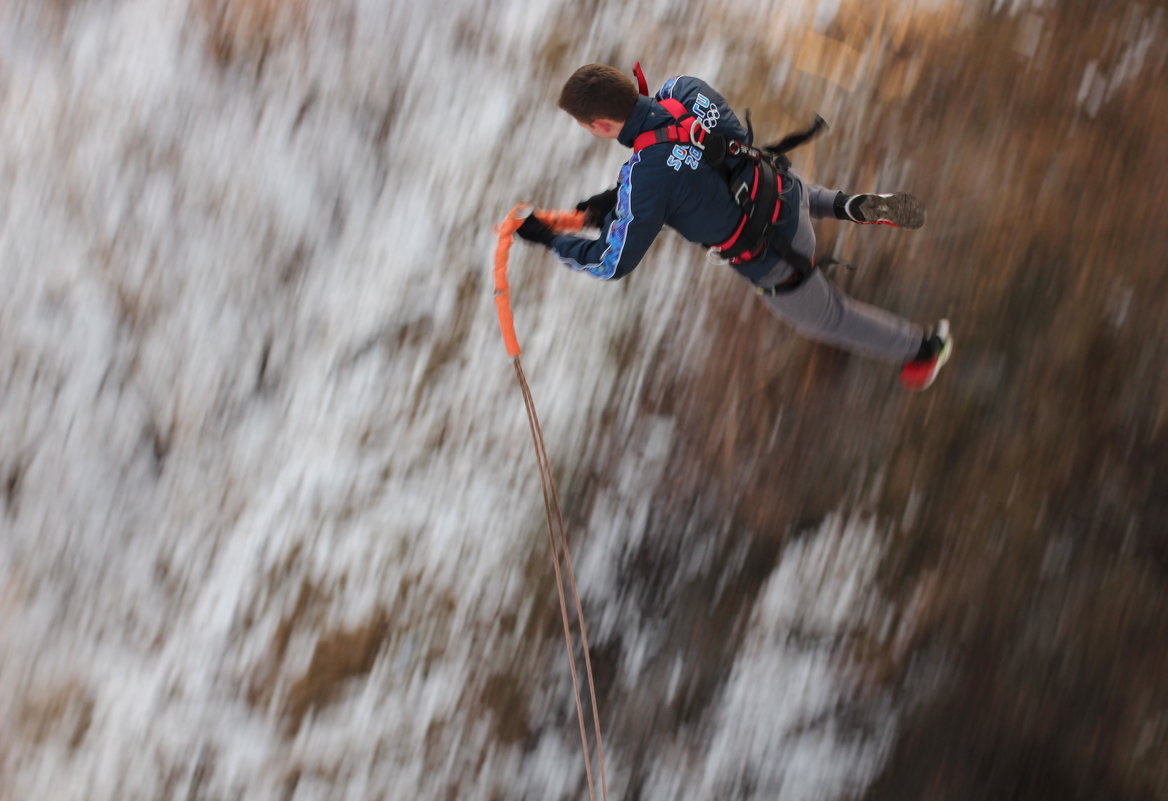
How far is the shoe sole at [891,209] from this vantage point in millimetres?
2941

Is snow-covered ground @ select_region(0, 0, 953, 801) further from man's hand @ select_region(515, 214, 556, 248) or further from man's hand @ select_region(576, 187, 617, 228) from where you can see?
man's hand @ select_region(515, 214, 556, 248)

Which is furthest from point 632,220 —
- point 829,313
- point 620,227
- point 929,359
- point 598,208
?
point 929,359

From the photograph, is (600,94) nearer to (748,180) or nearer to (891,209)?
(748,180)

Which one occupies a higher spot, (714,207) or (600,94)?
(600,94)

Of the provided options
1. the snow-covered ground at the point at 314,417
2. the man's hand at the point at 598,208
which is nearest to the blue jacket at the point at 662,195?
the man's hand at the point at 598,208

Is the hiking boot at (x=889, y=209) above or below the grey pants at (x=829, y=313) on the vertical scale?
above

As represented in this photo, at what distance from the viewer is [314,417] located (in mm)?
4203

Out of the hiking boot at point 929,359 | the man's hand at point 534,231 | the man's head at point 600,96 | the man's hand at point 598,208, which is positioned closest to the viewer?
the man's head at point 600,96

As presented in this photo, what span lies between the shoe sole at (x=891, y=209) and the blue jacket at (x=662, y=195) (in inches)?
24.4

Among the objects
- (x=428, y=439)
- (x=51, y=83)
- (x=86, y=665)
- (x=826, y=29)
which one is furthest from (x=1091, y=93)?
(x=86, y=665)

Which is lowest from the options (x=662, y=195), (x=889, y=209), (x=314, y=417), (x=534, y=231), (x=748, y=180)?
(x=314, y=417)

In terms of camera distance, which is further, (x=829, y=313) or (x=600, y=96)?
(x=829, y=313)

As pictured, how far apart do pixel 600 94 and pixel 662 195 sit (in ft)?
1.27

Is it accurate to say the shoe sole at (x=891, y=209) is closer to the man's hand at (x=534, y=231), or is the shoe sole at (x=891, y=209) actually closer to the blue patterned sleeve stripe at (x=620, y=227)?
the blue patterned sleeve stripe at (x=620, y=227)
